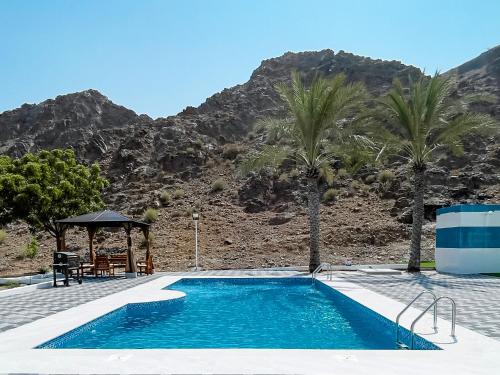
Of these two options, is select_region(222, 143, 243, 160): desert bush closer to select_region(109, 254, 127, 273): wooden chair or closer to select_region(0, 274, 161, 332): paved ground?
select_region(109, 254, 127, 273): wooden chair

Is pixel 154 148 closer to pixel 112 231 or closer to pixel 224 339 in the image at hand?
pixel 112 231

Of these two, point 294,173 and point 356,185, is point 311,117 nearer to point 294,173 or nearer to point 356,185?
point 356,185

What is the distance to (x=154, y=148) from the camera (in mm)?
43875

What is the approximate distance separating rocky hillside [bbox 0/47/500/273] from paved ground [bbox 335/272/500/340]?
6425 millimetres

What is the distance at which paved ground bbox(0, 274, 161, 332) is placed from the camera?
859cm

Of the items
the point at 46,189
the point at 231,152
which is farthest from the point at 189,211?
the point at 46,189

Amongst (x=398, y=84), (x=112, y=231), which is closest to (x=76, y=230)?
(x=112, y=231)

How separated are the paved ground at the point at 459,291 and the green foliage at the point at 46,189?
10946 millimetres

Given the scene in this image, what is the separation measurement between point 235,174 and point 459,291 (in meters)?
28.5

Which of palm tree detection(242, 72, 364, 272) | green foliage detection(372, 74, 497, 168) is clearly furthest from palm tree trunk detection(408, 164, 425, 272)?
palm tree detection(242, 72, 364, 272)

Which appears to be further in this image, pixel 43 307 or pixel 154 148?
pixel 154 148

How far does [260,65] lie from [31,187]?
45.8m

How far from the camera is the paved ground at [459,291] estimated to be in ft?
25.9

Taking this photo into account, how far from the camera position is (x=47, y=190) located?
1822 cm
